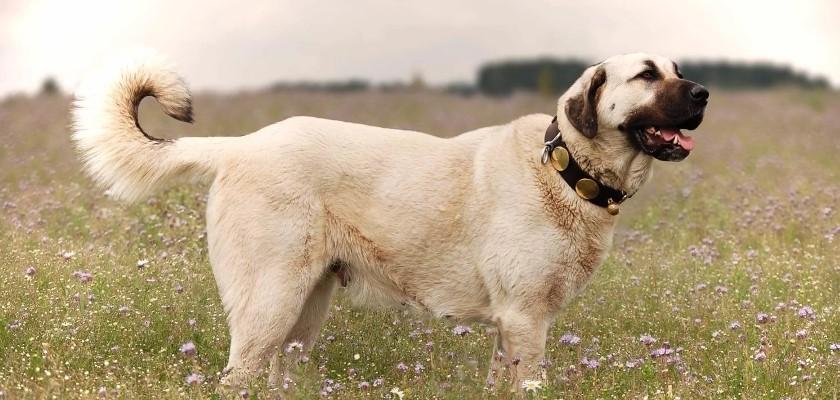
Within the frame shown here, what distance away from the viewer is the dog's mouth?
478 centimetres

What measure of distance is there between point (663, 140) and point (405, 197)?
1.34m

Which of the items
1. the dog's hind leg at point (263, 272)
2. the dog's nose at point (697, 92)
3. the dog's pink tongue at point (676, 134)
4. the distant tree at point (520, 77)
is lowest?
the distant tree at point (520, 77)

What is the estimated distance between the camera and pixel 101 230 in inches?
315

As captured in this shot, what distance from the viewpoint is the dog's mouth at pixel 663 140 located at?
4.78 m

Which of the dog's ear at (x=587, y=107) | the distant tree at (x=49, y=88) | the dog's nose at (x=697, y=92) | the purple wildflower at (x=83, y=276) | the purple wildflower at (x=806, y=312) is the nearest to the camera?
the dog's nose at (x=697, y=92)

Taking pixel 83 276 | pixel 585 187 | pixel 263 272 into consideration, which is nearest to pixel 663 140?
pixel 585 187

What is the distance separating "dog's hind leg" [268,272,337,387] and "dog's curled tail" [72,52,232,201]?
88 cm

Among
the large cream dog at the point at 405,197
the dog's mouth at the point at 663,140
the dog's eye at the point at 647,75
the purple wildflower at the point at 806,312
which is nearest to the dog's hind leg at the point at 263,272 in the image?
the large cream dog at the point at 405,197

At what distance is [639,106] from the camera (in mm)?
4762

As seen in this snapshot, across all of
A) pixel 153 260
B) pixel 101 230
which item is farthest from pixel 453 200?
pixel 101 230

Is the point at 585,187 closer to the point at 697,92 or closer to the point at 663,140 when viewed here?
the point at 663,140

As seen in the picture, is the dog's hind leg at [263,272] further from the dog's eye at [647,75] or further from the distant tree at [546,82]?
the distant tree at [546,82]

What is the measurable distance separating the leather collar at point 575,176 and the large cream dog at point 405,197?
1cm

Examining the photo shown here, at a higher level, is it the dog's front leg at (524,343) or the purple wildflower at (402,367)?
the dog's front leg at (524,343)
